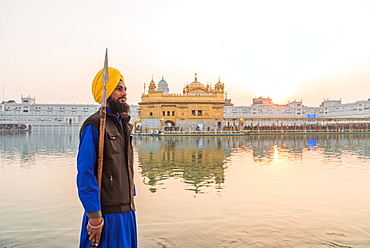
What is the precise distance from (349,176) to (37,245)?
9523 mm

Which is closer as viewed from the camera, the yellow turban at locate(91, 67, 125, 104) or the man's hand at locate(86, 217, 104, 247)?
the man's hand at locate(86, 217, 104, 247)

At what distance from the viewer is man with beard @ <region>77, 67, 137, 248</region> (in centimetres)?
260

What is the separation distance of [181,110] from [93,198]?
45.0 meters

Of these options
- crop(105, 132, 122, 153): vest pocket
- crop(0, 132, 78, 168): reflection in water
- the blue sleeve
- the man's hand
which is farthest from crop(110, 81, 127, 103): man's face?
crop(0, 132, 78, 168): reflection in water

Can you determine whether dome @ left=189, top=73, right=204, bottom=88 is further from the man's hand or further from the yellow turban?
the man's hand

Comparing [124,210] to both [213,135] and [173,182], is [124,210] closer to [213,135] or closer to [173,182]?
[173,182]

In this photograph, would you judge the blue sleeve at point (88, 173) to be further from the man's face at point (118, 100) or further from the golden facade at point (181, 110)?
the golden facade at point (181, 110)

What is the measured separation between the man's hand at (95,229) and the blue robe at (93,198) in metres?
0.07

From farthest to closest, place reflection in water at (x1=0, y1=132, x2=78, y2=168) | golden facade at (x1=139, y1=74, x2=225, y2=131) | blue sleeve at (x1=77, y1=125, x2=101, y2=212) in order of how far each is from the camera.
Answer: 1. golden facade at (x1=139, y1=74, x2=225, y2=131)
2. reflection in water at (x1=0, y1=132, x2=78, y2=168)
3. blue sleeve at (x1=77, y1=125, x2=101, y2=212)

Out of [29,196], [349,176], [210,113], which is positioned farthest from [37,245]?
[210,113]

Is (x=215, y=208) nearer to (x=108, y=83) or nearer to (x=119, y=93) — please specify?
(x=119, y=93)

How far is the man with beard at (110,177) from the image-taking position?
8.53ft

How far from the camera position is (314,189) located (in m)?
8.53

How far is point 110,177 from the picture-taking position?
2793 millimetres
